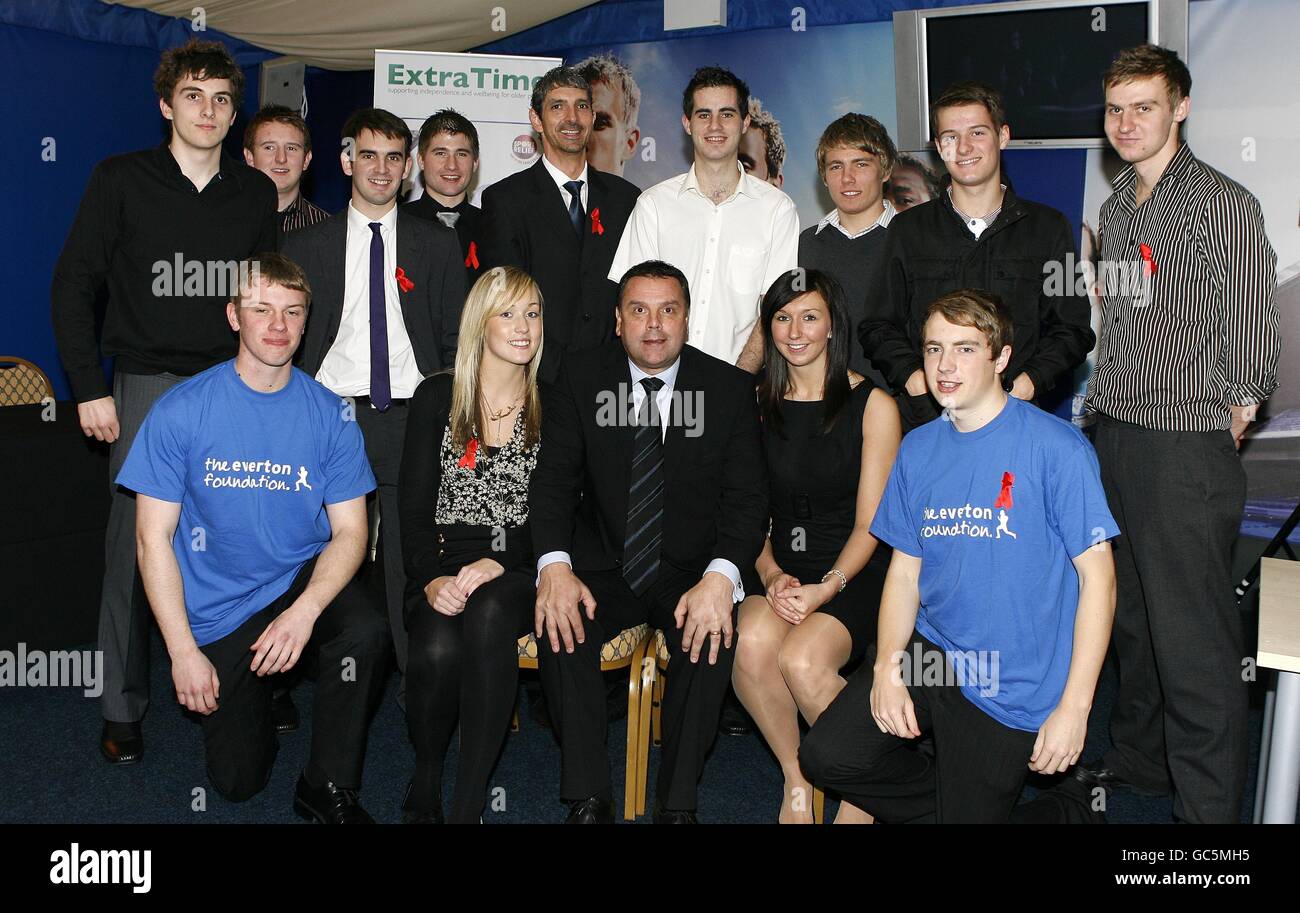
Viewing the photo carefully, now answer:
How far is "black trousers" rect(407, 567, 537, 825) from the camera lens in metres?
2.67

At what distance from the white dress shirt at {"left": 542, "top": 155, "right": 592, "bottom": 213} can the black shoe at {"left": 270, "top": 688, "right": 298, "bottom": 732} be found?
Answer: 193cm

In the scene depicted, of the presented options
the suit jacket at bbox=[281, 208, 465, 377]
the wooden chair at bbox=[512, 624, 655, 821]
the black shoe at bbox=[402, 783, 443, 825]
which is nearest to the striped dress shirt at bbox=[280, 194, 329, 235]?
the suit jacket at bbox=[281, 208, 465, 377]

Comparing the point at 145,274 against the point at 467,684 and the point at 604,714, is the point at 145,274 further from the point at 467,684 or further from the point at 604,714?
the point at 604,714

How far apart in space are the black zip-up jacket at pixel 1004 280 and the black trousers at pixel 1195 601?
1.15ft

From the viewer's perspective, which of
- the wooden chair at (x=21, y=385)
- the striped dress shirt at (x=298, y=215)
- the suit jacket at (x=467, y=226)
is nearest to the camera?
the suit jacket at (x=467, y=226)

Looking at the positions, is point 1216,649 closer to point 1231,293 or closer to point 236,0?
point 1231,293

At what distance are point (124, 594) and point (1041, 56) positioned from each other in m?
4.10

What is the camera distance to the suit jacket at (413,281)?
3.50 metres

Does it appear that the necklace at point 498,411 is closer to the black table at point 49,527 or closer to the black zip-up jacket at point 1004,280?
the black zip-up jacket at point 1004,280

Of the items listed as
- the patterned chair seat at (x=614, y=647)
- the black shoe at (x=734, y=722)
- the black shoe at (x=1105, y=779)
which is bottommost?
the black shoe at (x=1105, y=779)

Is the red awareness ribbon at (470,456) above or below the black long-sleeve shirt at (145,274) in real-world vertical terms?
below

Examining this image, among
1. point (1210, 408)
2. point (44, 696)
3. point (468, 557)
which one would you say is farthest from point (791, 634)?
point (44, 696)

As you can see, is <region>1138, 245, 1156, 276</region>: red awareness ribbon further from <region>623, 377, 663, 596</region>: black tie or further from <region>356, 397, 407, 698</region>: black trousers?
<region>356, 397, 407, 698</region>: black trousers

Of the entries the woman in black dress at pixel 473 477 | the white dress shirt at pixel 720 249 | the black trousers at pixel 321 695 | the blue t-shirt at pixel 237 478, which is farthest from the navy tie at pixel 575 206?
the black trousers at pixel 321 695
